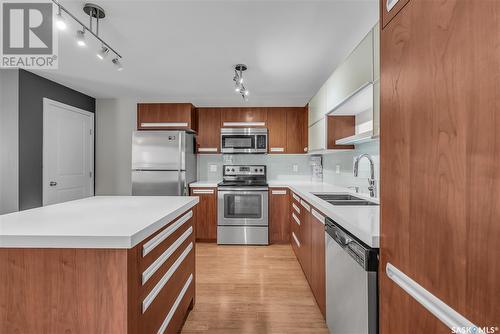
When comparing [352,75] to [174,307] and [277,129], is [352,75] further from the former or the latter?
[277,129]

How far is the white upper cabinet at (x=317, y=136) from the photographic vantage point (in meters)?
3.04

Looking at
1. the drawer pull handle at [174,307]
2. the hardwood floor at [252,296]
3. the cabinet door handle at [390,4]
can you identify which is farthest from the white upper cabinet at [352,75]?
the drawer pull handle at [174,307]

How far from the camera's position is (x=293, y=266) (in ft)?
9.96

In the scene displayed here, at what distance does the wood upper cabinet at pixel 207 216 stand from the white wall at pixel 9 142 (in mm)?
2124

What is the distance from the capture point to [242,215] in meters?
3.86

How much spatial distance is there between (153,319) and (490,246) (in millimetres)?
1328

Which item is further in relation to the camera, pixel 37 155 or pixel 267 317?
pixel 37 155

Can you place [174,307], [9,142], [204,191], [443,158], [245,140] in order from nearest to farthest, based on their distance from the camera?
1. [443,158]
2. [174,307]
3. [9,142]
4. [204,191]
5. [245,140]

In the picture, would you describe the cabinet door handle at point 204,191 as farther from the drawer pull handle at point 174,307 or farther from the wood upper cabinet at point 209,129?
the drawer pull handle at point 174,307

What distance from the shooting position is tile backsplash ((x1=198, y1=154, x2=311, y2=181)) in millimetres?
4547

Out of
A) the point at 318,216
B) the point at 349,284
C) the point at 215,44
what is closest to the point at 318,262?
the point at 318,216

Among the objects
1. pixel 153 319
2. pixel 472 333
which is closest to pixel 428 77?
pixel 472 333

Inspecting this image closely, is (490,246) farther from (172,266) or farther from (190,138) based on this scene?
(190,138)

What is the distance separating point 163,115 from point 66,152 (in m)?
1.42
